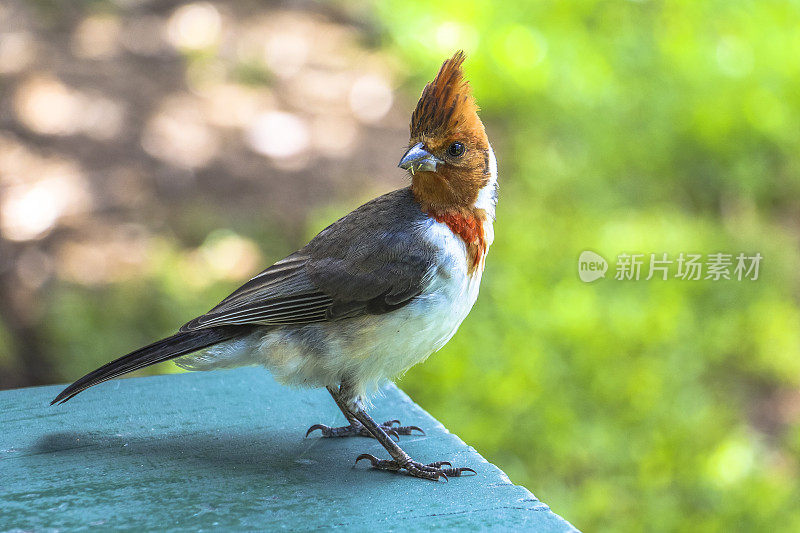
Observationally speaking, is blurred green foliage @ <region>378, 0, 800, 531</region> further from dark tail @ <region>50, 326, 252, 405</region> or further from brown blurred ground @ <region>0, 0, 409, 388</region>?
dark tail @ <region>50, 326, 252, 405</region>

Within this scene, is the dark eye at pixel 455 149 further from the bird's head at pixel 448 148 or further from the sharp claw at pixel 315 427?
the sharp claw at pixel 315 427

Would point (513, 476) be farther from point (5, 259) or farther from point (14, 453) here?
point (5, 259)

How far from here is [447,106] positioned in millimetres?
3100

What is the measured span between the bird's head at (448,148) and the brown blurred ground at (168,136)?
305cm

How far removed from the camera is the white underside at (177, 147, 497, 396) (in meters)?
3.05

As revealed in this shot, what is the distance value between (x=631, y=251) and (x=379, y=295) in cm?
354

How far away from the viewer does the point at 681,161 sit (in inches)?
283

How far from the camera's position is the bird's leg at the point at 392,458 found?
2885mm

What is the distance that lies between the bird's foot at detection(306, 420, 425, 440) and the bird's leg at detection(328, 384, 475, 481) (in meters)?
0.09

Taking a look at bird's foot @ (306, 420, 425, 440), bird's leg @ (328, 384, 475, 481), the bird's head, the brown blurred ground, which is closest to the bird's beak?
the bird's head

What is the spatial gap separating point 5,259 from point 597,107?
469cm

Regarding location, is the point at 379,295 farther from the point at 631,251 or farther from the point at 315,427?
the point at 631,251

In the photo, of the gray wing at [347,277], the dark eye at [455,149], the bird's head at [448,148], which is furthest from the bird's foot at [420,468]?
the dark eye at [455,149]

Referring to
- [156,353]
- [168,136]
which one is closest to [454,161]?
[156,353]
